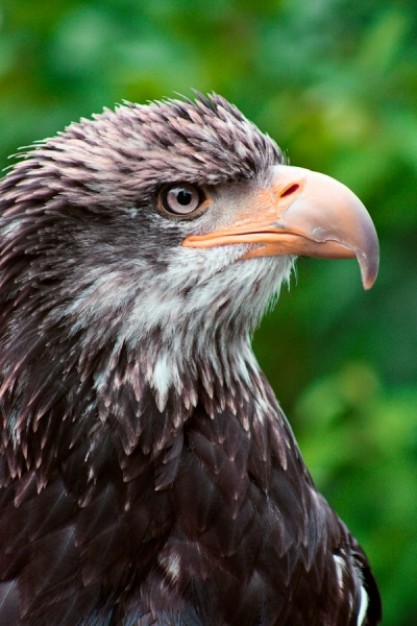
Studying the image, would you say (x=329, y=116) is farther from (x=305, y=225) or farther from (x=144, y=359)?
(x=144, y=359)

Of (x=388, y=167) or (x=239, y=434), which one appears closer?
(x=239, y=434)

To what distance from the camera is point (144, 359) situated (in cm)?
381

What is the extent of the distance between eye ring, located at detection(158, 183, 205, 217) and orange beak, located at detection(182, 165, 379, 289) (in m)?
0.08

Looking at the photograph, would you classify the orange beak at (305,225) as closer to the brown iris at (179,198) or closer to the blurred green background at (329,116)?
the brown iris at (179,198)

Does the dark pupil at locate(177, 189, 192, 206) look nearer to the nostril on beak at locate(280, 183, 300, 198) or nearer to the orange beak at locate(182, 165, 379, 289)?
the orange beak at locate(182, 165, 379, 289)

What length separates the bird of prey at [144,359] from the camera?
377cm

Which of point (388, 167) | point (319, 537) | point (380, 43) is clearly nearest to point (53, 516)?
point (319, 537)

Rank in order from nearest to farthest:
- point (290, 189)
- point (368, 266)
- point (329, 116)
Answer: point (368, 266) < point (290, 189) < point (329, 116)

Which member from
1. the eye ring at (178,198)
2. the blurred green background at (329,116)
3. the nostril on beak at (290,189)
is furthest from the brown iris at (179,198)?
the blurred green background at (329,116)

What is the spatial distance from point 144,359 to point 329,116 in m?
2.13

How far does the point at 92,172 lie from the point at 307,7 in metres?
2.39

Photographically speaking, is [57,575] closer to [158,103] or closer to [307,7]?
[158,103]

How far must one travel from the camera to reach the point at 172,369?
151 inches

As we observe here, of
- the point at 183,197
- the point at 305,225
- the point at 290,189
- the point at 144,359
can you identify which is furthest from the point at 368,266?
the point at 144,359
